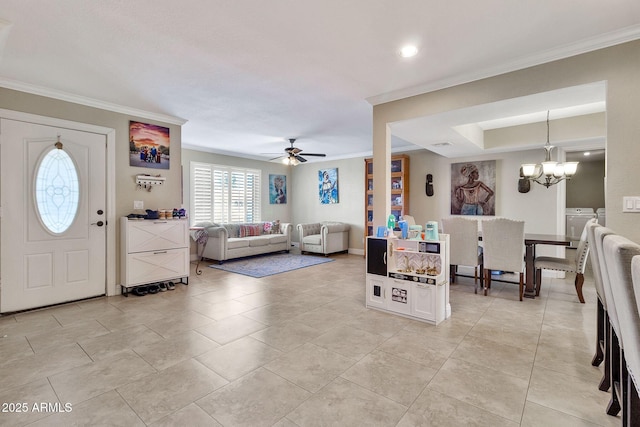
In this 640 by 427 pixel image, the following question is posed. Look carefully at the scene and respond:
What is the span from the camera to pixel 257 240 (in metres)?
7.05

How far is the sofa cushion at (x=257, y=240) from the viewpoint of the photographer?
6.92 metres

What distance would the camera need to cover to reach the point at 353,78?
3262 mm

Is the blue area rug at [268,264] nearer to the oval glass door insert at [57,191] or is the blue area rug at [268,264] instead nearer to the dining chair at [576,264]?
the oval glass door insert at [57,191]

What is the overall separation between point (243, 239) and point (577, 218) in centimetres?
850

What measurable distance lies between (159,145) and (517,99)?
4700mm

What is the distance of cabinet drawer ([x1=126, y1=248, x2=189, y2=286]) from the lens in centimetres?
406

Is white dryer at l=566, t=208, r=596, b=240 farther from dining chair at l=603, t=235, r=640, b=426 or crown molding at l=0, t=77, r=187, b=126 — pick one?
crown molding at l=0, t=77, r=187, b=126

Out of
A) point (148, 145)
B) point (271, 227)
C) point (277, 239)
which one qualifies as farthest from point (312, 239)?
point (148, 145)

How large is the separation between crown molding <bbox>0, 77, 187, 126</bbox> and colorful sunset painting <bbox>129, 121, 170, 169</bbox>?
0.45 ft

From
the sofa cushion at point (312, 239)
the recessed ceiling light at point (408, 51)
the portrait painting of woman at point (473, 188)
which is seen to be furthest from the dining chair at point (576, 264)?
the sofa cushion at point (312, 239)

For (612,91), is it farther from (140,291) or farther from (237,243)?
(237,243)

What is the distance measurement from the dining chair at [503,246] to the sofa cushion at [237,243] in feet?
15.6

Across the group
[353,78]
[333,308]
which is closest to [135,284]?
[333,308]

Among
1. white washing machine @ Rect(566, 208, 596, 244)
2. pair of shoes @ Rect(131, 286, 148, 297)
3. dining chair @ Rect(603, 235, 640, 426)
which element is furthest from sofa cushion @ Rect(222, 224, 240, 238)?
white washing machine @ Rect(566, 208, 596, 244)
